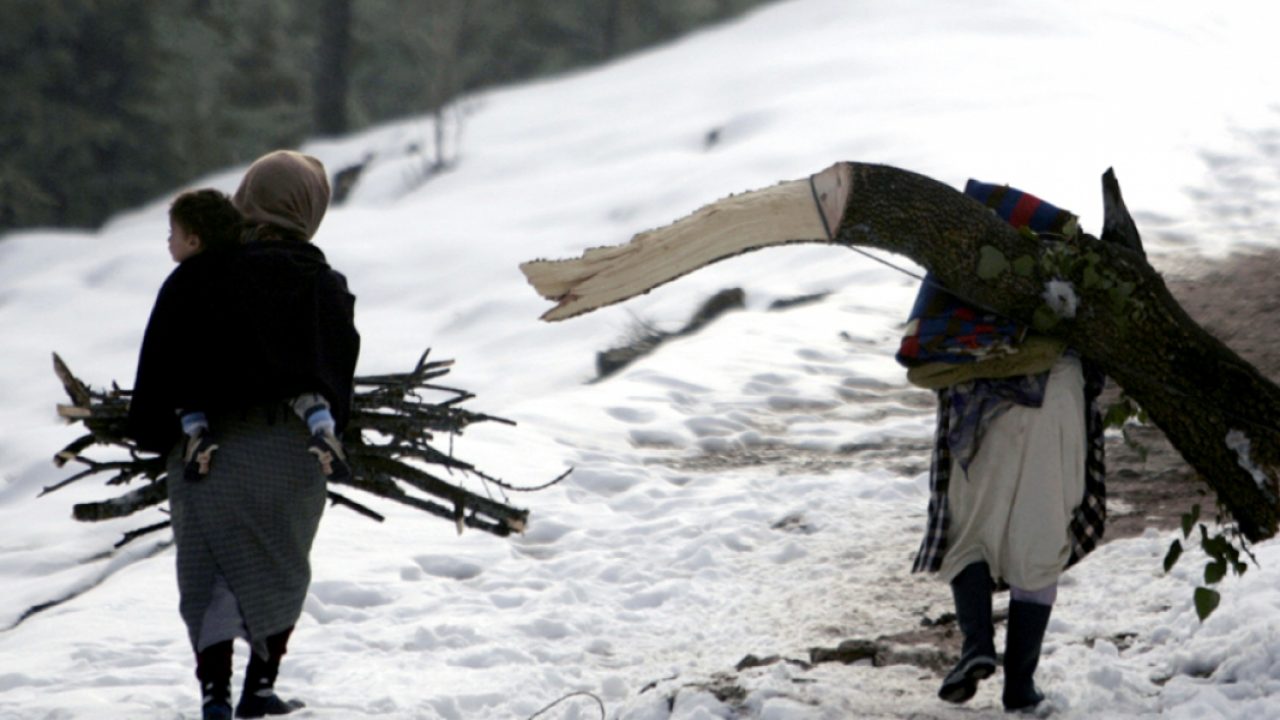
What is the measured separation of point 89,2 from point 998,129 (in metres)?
16.2

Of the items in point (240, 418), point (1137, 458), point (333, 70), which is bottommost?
point (1137, 458)

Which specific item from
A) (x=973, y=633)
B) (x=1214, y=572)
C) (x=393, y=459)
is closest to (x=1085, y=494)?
(x=1214, y=572)

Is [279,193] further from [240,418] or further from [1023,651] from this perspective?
[1023,651]

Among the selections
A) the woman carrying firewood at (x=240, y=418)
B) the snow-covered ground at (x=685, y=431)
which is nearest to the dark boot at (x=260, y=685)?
the woman carrying firewood at (x=240, y=418)

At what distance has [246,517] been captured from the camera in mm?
4125

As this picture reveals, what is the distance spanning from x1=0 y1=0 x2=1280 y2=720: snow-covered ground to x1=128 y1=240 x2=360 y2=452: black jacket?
119cm

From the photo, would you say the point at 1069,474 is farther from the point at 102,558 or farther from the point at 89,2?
the point at 89,2

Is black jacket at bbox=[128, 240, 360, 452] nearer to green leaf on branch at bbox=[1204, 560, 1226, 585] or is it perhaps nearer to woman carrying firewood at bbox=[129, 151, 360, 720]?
woman carrying firewood at bbox=[129, 151, 360, 720]

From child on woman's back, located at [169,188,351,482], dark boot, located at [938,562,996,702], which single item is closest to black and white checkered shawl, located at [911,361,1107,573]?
dark boot, located at [938,562,996,702]

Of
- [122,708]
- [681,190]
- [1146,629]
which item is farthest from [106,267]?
[1146,629]

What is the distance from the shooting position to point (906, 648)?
505cm

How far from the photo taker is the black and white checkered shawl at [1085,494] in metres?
4.29

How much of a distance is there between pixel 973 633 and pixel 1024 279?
1.03 metres

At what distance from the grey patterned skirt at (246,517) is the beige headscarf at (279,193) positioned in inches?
22.8
